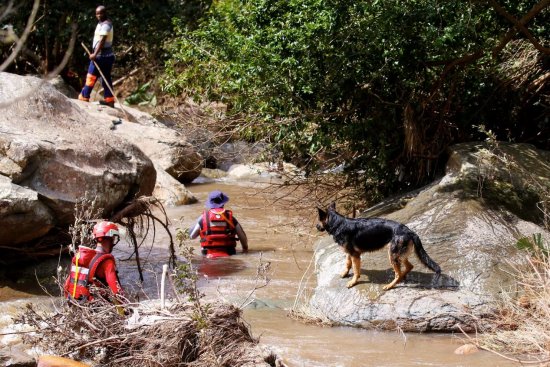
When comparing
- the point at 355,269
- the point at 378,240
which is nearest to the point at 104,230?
the point at 355,269

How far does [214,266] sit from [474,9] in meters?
4.89

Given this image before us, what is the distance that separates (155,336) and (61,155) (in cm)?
375

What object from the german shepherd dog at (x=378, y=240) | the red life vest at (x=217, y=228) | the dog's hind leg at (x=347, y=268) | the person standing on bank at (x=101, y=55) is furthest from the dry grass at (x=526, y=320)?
the person standing on bank at (x=101, y=55)

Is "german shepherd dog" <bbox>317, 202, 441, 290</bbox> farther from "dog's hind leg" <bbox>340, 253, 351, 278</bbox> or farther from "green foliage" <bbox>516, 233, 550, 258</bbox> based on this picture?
"green foliage" <bbox>516, 233, 550, 258</bbox>

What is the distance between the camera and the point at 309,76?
11250 mm

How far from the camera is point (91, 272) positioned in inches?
308

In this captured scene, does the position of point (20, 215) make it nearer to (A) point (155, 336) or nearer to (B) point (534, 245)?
(A) point (155, 336)

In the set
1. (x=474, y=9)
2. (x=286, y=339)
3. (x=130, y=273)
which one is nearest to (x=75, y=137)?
(x=130, y=273)

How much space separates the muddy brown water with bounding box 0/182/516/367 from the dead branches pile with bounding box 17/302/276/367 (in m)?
0.44

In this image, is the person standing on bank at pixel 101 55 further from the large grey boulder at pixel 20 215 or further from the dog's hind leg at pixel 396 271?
the dog's hind leg at pixel 396 271

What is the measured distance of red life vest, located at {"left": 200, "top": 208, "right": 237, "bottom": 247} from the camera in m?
11.9

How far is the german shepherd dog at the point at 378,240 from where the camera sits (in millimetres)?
8797

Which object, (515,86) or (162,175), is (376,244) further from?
(162,175)

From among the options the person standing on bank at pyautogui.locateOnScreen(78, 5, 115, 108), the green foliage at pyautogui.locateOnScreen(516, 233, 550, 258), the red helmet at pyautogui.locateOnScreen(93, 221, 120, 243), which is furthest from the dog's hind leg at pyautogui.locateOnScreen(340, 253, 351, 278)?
the person standing on bank at pyautogui.locateOnScreen(78, 5, 115, 108)
